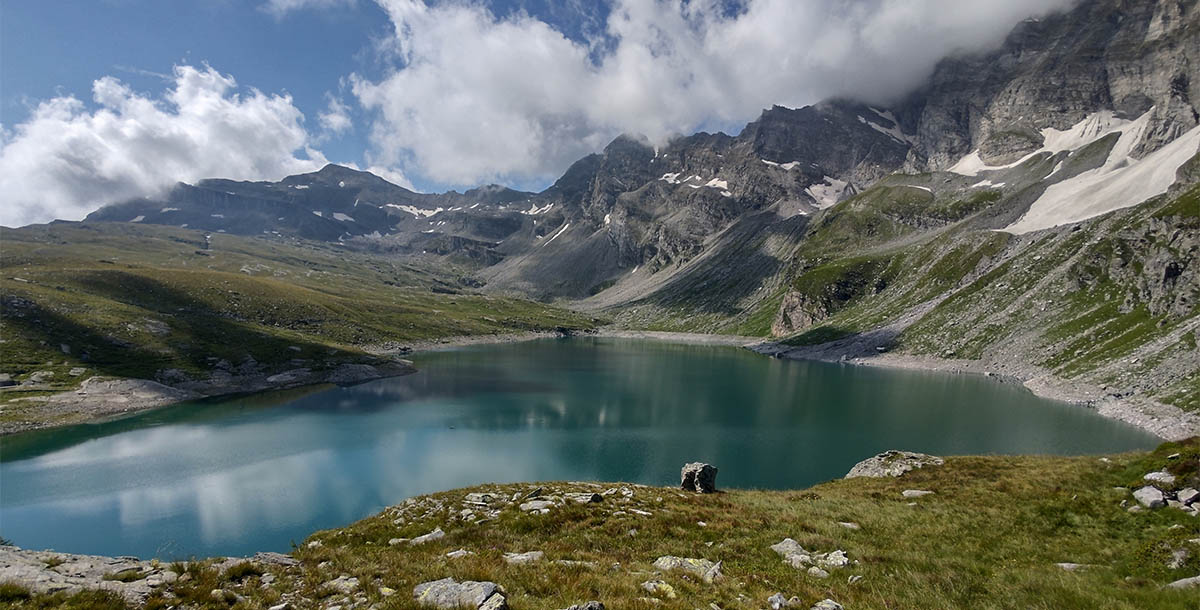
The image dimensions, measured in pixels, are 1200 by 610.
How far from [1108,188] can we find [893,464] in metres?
194

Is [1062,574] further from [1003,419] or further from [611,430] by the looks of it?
[1003,419]

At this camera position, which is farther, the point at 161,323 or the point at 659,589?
the point at 161,323

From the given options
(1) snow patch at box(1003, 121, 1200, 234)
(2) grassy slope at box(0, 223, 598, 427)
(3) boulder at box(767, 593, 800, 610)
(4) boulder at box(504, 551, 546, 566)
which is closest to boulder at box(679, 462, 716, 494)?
(4) boulder at box(504, 551, 546, 566)

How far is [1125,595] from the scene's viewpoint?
11.7 m

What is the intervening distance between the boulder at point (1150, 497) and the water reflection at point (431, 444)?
88.4 feet

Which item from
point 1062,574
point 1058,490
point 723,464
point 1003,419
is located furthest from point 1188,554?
point 1003,419

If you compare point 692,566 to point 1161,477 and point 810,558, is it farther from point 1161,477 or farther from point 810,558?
point 1161,477

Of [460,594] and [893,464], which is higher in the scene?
[460,594]

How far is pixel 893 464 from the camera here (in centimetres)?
3378

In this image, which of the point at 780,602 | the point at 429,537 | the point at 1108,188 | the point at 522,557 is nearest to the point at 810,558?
the point at 780,602

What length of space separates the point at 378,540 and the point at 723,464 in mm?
38137

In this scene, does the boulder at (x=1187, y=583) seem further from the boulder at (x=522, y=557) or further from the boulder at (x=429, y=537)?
the boulder at (x=429, y=537)

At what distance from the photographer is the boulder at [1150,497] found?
1933 centimetres

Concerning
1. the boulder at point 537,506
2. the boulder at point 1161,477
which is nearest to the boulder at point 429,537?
the boulder at point 537,506
